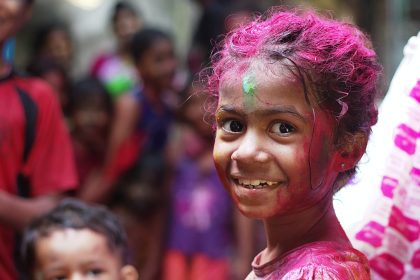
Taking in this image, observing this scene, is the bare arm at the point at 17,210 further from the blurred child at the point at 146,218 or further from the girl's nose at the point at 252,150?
the girl's nose at the point at 252,150

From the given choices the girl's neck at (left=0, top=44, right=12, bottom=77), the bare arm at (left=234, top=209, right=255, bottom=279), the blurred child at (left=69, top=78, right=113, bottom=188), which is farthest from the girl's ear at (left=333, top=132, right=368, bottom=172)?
the blurred child at (left=69, top=78, right=113, bottom=188)

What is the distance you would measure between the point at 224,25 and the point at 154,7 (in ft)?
10.1

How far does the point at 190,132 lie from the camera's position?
4938mm

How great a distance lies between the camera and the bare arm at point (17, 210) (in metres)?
3.46

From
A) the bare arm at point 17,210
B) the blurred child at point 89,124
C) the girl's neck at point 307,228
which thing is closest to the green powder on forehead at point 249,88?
the girl's neck at point 307,228

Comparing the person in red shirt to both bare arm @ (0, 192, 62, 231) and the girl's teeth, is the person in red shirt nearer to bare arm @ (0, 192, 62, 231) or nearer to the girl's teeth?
bare arm @ (0, 192, 62, 231)

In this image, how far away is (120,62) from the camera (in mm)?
6176

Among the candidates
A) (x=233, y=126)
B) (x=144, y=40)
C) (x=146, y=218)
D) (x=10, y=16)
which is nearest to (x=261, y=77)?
(x=233, y=126)

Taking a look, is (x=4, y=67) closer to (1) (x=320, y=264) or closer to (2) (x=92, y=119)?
(2) (x=92, y=119)

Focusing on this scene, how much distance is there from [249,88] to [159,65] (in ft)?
10.8

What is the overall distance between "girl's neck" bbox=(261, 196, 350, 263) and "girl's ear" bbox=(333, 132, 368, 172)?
0.30 feet

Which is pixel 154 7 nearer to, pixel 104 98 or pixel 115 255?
pixel 104 98

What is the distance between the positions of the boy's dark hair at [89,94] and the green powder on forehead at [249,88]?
3.19 metres

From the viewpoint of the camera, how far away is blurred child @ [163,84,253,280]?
4.66 metres
